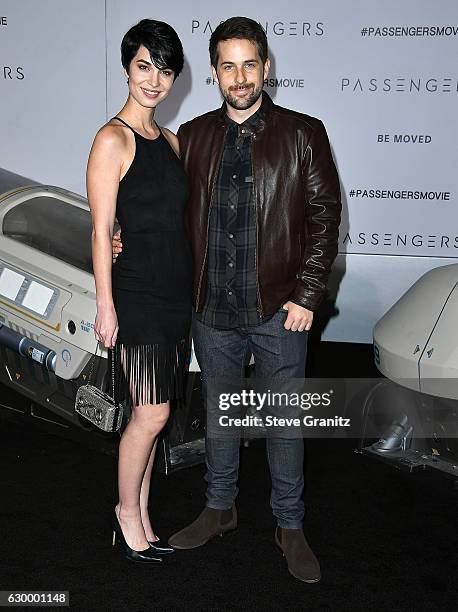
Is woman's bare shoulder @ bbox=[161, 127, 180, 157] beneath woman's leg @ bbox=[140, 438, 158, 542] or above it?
above

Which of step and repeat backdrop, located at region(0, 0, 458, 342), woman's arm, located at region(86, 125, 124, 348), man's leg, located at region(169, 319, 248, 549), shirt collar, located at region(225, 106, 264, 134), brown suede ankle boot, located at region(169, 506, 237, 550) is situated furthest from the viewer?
step and repeat backdrop, located at region(0, 0, 458, 342)

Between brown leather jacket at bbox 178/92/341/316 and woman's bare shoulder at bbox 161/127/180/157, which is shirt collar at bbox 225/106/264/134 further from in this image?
woman's bare shoulder at bbox 161/127/180/157

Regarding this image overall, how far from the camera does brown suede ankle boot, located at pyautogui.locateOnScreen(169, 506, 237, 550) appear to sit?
6.82 ft

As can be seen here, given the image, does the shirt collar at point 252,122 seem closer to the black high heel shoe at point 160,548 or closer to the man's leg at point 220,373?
the man's leg at point 220,373

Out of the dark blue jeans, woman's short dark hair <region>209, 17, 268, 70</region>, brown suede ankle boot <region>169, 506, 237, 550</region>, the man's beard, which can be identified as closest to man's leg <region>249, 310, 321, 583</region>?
the dark blue jeans

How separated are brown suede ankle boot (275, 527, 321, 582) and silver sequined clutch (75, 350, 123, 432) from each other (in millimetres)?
520

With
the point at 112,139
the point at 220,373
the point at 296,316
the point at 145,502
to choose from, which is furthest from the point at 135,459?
the point at 112,139

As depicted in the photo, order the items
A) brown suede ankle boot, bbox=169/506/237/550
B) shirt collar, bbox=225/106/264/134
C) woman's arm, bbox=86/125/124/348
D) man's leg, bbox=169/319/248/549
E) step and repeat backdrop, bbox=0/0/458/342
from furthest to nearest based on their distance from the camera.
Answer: step and repeat backdrop, bbox=0/0/458/342 < brown suede ankle boot, bbox=169/506/237/550 < man's leg, bbox=169/319/248/549 < shirt collar, bbox=225/106/264/134 < woman's arm, bbox=86/125/124/348

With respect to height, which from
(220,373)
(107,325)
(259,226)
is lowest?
(220,373)

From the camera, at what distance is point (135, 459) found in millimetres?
1924

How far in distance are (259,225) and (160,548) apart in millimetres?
884

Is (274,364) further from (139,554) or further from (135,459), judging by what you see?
(139,554)

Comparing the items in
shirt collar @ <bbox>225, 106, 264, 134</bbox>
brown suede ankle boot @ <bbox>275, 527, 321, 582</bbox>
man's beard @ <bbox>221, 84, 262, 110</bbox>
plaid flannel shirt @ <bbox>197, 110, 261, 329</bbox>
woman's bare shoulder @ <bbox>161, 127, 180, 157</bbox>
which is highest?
man's beard @ <bbox>221, 84, 262, 110</bbox>

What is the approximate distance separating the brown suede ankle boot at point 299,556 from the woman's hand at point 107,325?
0.68m
